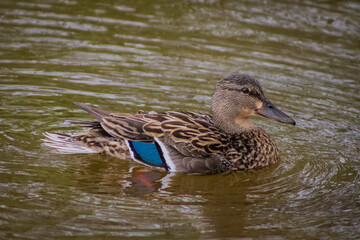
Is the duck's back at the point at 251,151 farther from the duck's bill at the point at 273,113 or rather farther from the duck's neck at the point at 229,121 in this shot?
the duck's bill at the point at 273,113

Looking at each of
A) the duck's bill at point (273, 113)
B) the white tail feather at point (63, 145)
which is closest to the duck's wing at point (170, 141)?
the white tail feather at point (63, 145)

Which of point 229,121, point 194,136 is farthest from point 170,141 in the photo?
point 229,121

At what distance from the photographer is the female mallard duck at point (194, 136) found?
300 inches

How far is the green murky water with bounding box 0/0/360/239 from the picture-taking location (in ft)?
20.6

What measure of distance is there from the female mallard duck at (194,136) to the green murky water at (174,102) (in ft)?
0.55

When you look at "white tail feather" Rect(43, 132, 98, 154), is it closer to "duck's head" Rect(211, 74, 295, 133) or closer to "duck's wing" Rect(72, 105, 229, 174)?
"duck's wing" Rect(72, 105, 229, 174)

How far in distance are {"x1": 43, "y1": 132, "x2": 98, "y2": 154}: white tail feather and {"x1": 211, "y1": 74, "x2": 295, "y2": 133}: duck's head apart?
1.72 metres

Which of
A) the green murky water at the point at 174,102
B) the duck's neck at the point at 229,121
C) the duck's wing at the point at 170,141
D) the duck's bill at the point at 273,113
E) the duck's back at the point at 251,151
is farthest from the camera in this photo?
the duck's neck at the point at 229,121

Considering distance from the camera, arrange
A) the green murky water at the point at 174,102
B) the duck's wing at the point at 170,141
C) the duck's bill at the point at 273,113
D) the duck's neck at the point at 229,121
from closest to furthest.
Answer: the green murky water at the point at 174,102 < the duck's wing at the point at 170,141 < the duck's bill at the point at 273,113 < the duck's neck at the point at 229,121

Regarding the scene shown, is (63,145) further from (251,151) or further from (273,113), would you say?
(273,113)

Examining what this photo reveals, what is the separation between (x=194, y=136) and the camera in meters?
7.65

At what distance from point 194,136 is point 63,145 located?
1.69 meters

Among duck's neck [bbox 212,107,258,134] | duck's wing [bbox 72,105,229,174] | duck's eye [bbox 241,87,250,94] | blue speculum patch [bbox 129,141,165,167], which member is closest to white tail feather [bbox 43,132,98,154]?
duck's wing [bbox 72,105,229,174]

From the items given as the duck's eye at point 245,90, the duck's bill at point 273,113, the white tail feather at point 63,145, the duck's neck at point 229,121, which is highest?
the duck's eye at point 245,90
